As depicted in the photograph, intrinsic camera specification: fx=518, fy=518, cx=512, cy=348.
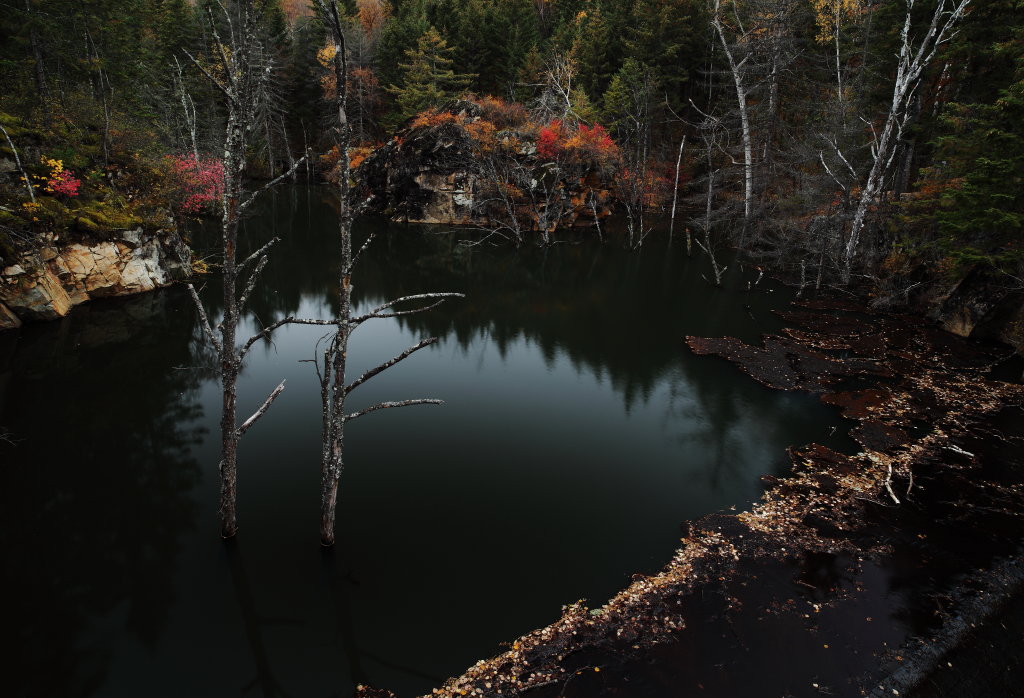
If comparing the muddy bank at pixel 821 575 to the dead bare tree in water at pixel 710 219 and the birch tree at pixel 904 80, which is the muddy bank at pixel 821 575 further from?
the dead bare tree in water at pixel 710 219

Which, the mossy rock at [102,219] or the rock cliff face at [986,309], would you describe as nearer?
the rock cliff face at [986,309]

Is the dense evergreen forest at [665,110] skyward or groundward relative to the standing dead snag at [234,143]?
skyward

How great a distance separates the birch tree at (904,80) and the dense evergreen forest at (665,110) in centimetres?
16

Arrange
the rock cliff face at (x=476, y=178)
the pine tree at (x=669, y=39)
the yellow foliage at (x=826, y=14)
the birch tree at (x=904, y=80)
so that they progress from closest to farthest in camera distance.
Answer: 1. the birch tree at (x=904, y=80)
2. the rock cliff face at (x=476, y=178)
3. the yellow foliage at (x=826, y=14)
4. the pine tree at (x=669, y=39)

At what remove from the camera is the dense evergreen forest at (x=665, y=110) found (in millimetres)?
18062

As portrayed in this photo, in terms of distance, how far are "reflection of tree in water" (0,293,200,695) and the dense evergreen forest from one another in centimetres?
464

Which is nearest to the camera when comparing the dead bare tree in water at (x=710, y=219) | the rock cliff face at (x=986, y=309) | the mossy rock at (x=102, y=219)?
the rock cliff face at (x=986, y=309)

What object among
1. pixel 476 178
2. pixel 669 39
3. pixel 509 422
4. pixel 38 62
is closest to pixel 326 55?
pixel 476 178

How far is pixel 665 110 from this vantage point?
163ft

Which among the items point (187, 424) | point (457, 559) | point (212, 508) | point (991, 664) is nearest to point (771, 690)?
point (991, 664)

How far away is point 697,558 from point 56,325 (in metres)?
21.0

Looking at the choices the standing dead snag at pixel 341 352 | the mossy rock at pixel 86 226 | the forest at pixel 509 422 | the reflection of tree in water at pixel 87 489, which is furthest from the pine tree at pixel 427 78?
the standing dead snag at pixel 341 352

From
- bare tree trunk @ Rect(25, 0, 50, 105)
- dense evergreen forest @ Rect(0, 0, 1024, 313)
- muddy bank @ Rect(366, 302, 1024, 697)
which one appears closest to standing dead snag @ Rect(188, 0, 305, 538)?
dense evergreen forest @ Rect(0, 0, 1024, 313)

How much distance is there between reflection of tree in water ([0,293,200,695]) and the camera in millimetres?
7281
